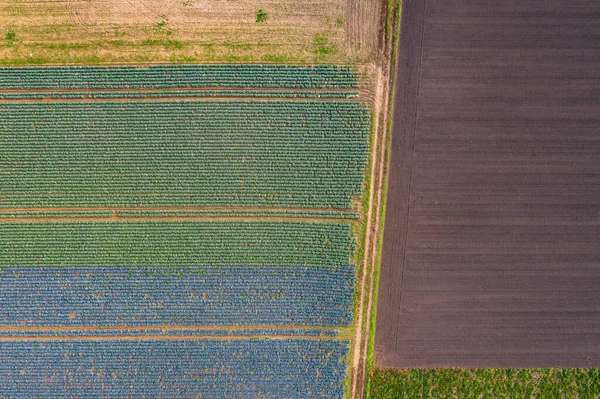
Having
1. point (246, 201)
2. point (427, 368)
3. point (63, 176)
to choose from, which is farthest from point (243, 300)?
point (63, 176)

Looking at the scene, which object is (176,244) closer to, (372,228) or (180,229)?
(180,229)

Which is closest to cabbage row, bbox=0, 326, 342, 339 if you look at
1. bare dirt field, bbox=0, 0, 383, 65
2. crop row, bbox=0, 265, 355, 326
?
crop row, bbox=0, 265, 355, 326

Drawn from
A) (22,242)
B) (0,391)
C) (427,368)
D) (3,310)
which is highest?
(22,242)

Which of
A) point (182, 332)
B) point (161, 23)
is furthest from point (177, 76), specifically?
point (182, 332)

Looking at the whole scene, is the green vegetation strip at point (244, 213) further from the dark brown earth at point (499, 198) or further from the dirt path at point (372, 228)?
the dark brown earth at point (499, 198)

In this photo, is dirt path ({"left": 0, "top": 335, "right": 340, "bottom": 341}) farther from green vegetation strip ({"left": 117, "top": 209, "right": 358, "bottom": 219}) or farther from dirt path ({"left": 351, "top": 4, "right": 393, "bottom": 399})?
green vegetation strip ({"left": 117, "top": 209, "right": 358, "bottom": 219})

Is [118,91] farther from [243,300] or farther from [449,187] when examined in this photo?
[449,187]
